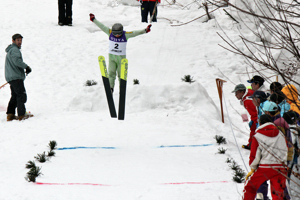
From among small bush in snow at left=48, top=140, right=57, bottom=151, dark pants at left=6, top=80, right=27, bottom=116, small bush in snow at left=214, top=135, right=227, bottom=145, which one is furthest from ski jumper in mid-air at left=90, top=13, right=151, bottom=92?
small bush in snow at left=214, top=135, right=227, bottom=145

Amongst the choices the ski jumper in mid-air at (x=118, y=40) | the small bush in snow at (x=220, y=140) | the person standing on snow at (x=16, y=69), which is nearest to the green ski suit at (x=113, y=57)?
the ski jumper in mid-air at (x=118, y=40)

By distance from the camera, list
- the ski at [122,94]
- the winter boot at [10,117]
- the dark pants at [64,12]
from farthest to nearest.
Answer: the dark pants at [64,12]
the winter boot at [10,117]
the ski at [122,94]

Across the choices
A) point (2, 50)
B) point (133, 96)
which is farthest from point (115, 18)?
point (133, 96)

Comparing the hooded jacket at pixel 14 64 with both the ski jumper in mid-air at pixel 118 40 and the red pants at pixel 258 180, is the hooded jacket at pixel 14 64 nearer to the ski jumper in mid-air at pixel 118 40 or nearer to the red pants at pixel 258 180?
the ski jumper in mid-air at pixel 118 40

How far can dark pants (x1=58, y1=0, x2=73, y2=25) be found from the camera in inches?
591

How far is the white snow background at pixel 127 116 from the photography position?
5.89m

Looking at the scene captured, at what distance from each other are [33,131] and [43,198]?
317 centimetres

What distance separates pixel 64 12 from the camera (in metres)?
15.3

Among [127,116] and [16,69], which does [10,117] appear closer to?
[16,69]

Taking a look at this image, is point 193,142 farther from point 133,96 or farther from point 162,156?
point 133,96

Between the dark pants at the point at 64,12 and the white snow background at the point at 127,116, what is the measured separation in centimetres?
35

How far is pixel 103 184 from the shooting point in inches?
231

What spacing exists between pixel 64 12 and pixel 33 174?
10.5m

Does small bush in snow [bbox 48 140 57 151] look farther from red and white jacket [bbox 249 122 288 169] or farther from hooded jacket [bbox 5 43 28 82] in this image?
red and white jacket [bbox 249 122 288 169]
